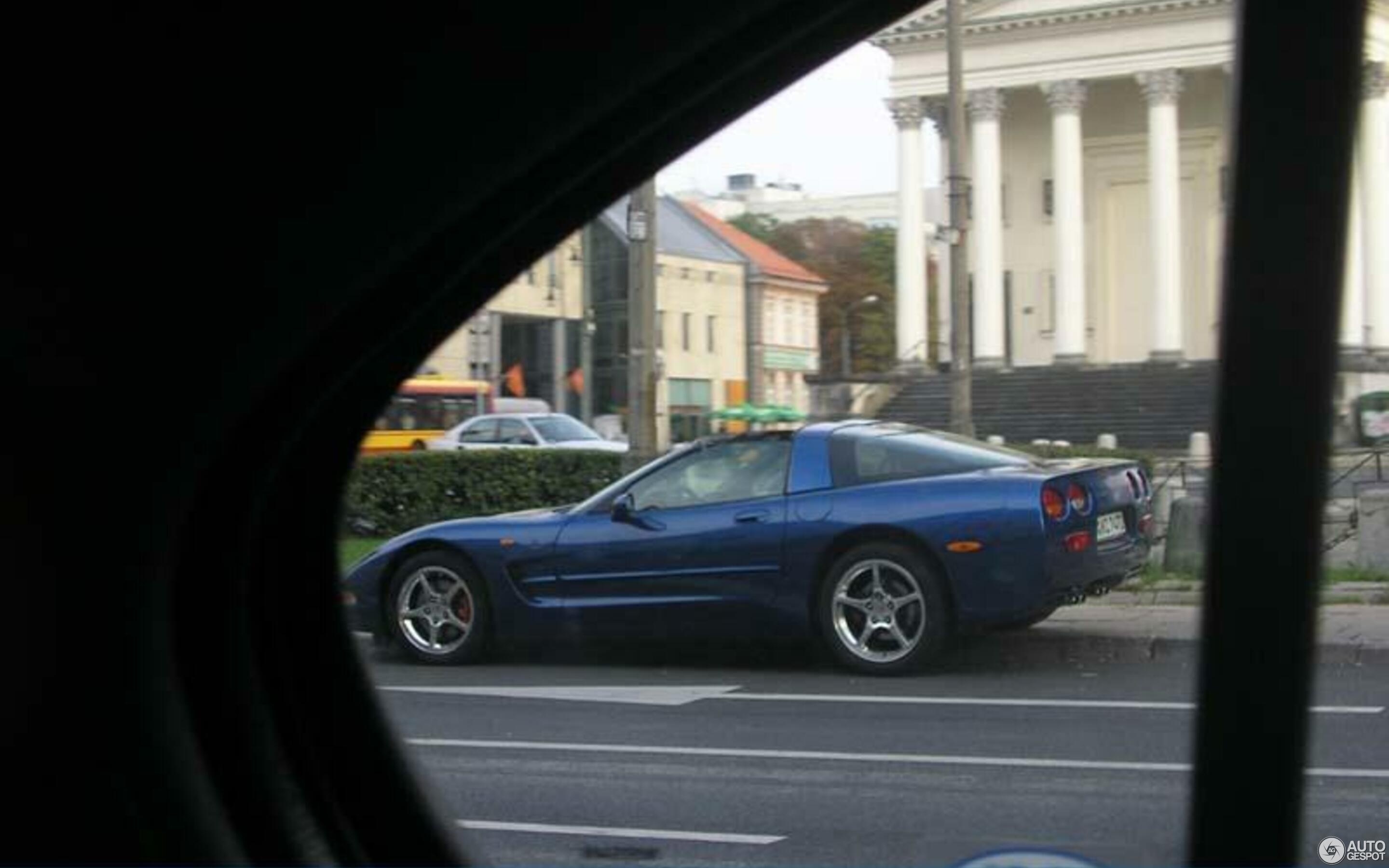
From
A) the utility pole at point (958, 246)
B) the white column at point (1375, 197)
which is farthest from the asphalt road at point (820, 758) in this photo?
the utility pole at point (958, 246)

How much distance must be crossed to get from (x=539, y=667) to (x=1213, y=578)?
25.9 ft

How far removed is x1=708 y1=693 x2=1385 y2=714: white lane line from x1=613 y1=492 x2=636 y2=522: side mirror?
1347mm

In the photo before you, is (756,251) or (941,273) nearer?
(756,251)

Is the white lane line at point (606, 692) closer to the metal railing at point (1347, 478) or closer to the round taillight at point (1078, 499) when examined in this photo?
the round taillight at point (1078, 499)

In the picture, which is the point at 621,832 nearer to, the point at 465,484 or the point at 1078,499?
the point at 1078,499

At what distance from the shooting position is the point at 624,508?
31.7ft

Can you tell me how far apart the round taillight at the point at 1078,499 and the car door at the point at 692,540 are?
147 centimetres

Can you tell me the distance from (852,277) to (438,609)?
52.2 metres

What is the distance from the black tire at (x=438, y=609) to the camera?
998cm

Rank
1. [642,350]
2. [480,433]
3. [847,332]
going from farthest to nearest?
1. [847,332]
2. [480,433]
3. [642,350]

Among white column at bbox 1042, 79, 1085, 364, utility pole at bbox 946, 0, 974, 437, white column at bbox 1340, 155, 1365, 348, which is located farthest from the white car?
white column at bbox 1340, 155, 1365, 348

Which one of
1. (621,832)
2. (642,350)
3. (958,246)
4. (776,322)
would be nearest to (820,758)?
(621,832)

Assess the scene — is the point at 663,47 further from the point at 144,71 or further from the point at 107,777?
the point at 107,777

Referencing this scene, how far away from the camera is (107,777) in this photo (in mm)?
2475
